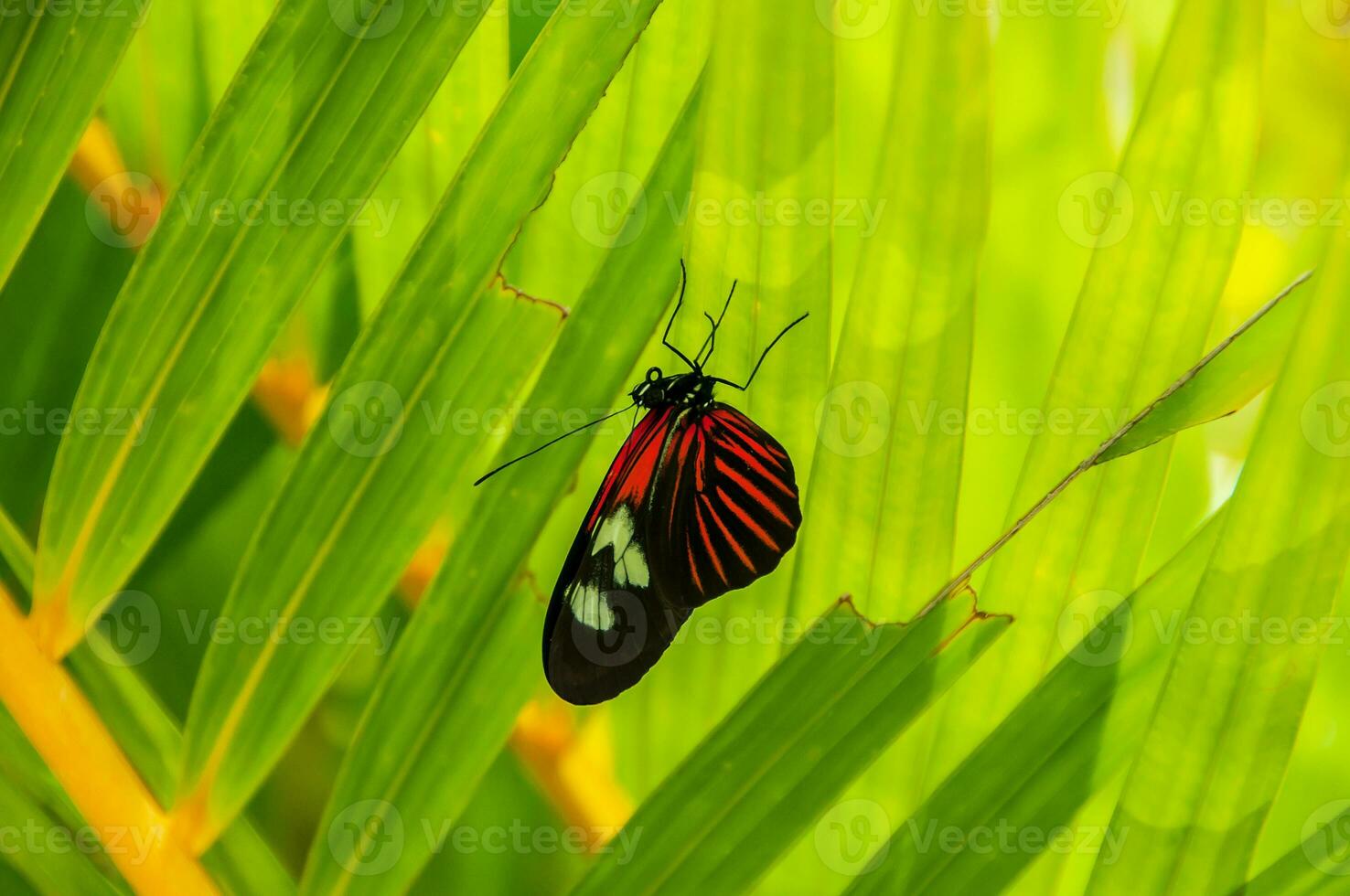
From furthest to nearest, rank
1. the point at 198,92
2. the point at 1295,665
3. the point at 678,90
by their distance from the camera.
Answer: the point at 198,92 < the point at 678,90 < the point at 1295,665

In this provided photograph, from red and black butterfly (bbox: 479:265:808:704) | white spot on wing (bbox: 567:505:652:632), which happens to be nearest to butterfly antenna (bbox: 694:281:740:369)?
red and black butterfly (bbox: 479:265:808:704)

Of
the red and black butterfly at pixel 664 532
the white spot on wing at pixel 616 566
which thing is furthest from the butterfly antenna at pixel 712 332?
the white spot on wing at pixel 616 566

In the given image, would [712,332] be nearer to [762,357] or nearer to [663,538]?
[762,357]

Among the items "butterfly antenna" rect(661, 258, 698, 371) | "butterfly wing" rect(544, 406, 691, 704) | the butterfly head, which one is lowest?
"butterfly wing" rect(544, 406, 691, 704)

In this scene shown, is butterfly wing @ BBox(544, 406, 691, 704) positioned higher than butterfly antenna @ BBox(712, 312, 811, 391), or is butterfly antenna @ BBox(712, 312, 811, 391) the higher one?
butterfly antenna @ BBox(712, 312, 811, 391)

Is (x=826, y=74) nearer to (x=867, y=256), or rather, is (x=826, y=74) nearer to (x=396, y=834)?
(x=867, y=256)

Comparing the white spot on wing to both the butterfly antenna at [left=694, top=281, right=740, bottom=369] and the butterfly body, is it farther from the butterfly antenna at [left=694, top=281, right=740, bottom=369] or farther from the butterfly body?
the butterfly antenna at [left=694, top=281, right=740, bottom=369]

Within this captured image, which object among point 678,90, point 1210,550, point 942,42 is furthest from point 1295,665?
point 678,90
